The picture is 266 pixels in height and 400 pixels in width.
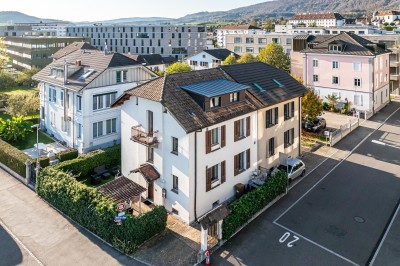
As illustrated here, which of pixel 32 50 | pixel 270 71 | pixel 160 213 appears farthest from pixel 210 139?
pixel 32 50

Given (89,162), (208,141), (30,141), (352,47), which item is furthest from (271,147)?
(352,47)

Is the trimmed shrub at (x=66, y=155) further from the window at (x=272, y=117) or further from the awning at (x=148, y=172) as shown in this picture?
the window at (x=272, y=117)

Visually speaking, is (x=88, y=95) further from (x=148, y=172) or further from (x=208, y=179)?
(x=208, y=179)

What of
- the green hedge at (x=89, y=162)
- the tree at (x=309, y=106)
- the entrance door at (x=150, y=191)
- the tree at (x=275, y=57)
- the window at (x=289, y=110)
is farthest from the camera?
the tree at (x=275, y=57)

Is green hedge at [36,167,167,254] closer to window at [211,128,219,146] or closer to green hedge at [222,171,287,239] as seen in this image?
green hedge at [222,171,287,239]

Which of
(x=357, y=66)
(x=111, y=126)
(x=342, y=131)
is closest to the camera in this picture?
(x=111, y=126)

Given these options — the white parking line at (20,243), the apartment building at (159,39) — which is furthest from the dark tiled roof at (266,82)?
the apartment building at (159,39)

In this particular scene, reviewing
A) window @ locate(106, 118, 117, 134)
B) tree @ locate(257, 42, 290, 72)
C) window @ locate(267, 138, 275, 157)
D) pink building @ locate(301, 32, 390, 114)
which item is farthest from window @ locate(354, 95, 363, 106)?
window @ locate(106, 118, 117, 134)
